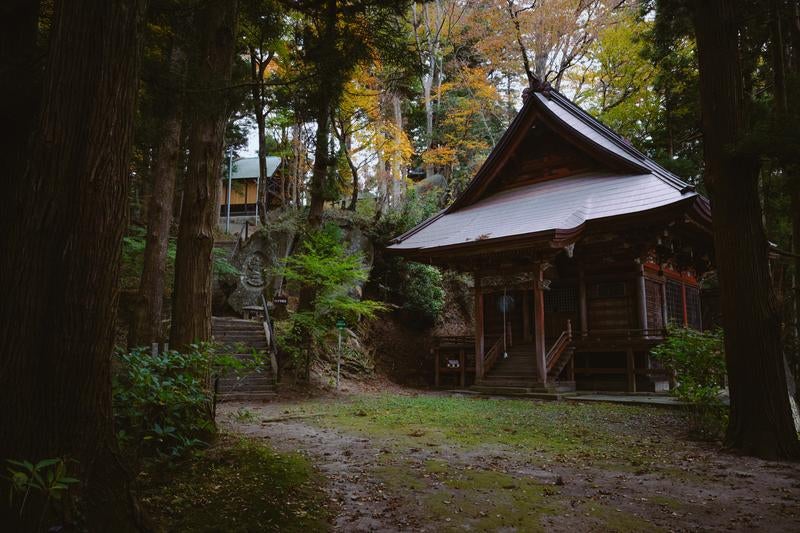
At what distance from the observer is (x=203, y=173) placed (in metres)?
5.73

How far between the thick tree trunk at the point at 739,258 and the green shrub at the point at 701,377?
1.19 meters

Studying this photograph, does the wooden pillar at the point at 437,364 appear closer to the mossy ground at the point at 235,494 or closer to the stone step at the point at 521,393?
the stone step at the point at 521,393

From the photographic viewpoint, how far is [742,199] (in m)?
6.12

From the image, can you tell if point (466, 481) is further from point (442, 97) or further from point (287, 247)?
point (442, 97)

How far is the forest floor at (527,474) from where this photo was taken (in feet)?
11.7

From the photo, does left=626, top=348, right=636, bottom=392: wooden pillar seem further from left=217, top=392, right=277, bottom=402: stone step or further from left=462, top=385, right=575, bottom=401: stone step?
left=217, top=392, right=277, bottom=402: stone step

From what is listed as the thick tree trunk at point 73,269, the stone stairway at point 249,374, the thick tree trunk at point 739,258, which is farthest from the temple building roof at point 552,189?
the thick tree trunk at point 73,269

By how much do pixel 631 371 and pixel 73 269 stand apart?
12816 mm

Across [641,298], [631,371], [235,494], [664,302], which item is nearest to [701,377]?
[631,371]

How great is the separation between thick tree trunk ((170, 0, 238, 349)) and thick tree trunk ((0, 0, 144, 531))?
9.33 feet

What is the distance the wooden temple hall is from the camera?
1248 centimetres

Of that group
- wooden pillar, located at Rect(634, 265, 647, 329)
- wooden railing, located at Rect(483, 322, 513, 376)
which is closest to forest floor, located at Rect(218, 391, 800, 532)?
wooden pillar, located at Rect(634, 265, 647, 329)

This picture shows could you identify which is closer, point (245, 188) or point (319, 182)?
point (319, 182)

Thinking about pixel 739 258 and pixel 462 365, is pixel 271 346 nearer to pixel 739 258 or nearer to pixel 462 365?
pixel 462 365
